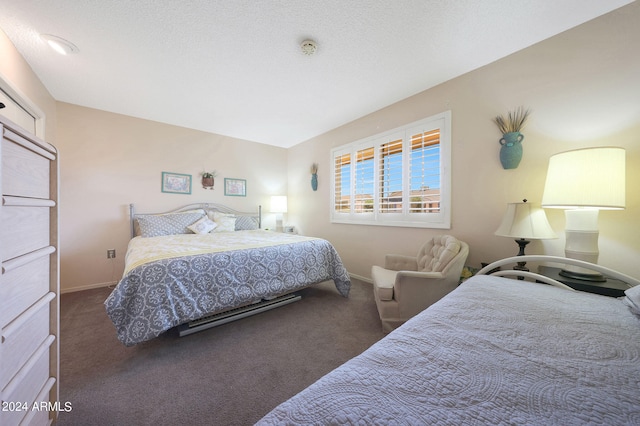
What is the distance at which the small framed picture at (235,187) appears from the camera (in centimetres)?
434

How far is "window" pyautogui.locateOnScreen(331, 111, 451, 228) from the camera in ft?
8.61

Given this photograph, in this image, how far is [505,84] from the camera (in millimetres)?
2145

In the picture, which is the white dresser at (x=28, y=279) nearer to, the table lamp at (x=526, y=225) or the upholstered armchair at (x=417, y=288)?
the upholstered armchair at (x=417, y=288)

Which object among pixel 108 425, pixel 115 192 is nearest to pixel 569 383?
pixel 108 425

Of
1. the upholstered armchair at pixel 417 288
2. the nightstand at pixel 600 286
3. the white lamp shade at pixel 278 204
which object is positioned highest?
the white lamp shade at pixel 278 204

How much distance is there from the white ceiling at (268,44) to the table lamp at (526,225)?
4.81 ft

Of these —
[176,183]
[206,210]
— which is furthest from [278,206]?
[176,183]

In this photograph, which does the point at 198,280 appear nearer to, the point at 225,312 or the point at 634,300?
the point at 225,312

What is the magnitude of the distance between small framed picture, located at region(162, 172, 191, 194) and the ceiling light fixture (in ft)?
6.08

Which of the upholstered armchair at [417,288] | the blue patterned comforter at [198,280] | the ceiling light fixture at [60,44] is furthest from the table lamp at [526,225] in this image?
the ceiling light fixture at [60,44]

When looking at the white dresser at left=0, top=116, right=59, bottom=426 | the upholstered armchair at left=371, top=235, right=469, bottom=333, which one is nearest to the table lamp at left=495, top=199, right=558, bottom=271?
the upholstered armchair at left=371, top=235, right=469, bottom=333

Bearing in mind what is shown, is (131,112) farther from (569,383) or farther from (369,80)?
(569,383)

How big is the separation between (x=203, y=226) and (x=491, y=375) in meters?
3.78

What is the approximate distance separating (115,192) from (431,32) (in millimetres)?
4404
